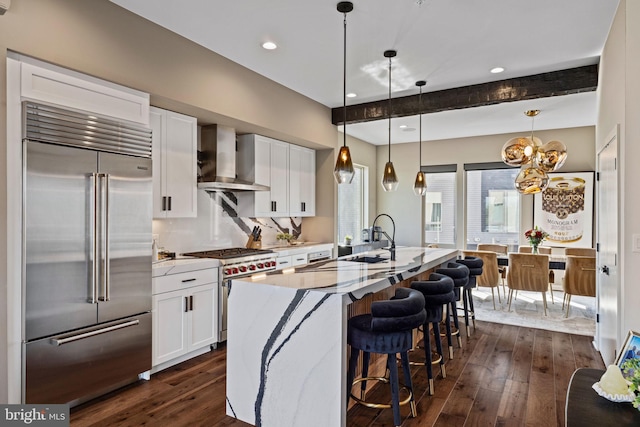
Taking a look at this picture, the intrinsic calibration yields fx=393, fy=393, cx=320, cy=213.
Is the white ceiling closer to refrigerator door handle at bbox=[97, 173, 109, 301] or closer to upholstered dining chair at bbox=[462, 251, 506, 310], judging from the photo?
refrigerator door handle at bbox=[97, 173, 109, 301]

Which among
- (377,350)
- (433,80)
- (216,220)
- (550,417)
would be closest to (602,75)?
(433,80)

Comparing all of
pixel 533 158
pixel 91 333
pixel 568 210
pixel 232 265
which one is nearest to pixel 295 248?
pixel 232 265

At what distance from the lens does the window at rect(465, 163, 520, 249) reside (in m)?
7.38

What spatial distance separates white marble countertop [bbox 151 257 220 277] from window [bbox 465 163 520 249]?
219 inches

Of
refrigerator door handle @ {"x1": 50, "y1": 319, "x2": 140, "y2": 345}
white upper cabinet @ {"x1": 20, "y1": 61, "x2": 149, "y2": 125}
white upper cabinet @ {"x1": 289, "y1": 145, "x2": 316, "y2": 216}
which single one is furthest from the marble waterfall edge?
white upper cabinet @ {"x1": 289, "y1": 145, "x2": 316, "y2": 216}

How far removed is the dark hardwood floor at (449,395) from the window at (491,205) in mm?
3636

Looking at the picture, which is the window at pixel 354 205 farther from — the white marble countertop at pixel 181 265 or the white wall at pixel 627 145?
the white wall at pixel 627 145

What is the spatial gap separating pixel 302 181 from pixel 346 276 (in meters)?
3.12

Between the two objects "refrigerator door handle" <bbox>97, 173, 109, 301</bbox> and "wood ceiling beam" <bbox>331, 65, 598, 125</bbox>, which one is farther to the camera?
"wood ceiling beam" <bbox>331, 65, 598, 125</bbox>

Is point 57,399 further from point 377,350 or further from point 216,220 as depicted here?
point 216,220

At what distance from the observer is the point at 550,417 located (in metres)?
2.65

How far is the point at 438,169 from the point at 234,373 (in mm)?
6376

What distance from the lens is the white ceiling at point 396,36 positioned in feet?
9.68

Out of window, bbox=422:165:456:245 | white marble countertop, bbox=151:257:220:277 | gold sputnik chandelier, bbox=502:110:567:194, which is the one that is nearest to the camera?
white marble countertop, bbox=151:257:220:277
